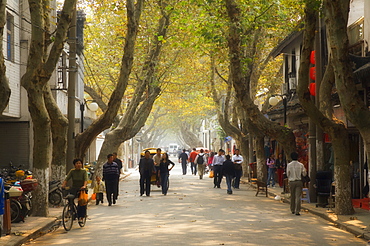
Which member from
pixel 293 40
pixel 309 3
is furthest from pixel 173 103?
pixel 309 3

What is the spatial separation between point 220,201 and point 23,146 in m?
8.50

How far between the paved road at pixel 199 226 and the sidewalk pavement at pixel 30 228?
0.89ft

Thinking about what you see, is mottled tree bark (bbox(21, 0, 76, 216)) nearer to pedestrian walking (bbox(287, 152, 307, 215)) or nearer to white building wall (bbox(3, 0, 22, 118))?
white building wall (bbox(3, 0, 22, 118))

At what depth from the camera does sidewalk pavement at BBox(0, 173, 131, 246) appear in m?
11.6

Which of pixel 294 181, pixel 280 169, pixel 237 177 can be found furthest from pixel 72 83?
pixel 280 169

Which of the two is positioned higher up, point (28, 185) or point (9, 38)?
point (9, 38)

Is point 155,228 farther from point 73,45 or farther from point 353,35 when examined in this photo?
point 353,35

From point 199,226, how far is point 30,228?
3.74 m

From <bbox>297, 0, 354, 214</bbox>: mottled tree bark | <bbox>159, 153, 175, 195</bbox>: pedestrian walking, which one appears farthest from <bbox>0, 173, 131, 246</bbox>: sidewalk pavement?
<bbox>159, 153, 175, 195</bbox>: pedestrian walking

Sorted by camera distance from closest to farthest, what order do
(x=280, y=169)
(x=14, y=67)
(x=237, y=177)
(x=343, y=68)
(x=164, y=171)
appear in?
(x=343, y=68) → (x=14, y=67) → (x=164, y=171) → (x=237, y=177) → (x=280, y=169)

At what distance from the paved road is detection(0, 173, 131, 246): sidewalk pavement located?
27 cm

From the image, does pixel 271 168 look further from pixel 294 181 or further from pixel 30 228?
pixel 30 228

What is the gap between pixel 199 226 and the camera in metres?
13.8

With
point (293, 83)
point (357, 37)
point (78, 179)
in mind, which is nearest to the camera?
point (78, 179)
